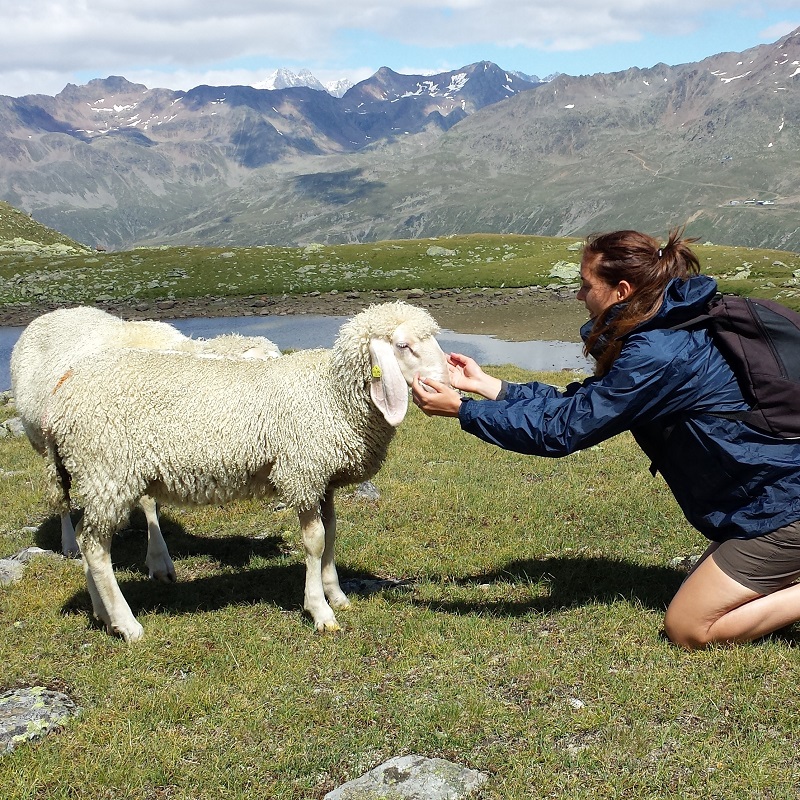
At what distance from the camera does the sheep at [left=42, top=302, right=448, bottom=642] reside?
7.17 metres

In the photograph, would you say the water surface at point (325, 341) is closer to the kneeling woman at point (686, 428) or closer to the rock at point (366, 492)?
the rock at point (366, 492)

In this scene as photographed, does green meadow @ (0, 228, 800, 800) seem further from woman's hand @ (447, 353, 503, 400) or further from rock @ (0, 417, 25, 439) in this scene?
rock @ (0, 417, 25, 439)

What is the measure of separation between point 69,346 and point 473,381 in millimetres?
6348

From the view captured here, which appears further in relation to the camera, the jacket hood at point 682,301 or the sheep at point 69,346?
the sheep at point 69,346

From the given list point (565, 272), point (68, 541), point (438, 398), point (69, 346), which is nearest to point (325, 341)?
point (69, 346)

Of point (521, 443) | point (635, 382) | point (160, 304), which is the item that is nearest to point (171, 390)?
point (521, 443)

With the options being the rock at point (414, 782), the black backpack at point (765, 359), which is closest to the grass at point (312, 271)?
the black backpack at point (765, 359)

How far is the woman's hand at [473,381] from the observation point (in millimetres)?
6617

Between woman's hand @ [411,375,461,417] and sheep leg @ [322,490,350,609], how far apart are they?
1.88m

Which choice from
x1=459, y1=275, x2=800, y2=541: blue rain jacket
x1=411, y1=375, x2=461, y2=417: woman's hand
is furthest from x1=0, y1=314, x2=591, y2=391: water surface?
x1=459, y1=275, x2=800, y2=541: blue rain jacket

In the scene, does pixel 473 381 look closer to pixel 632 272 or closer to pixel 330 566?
pixel 632 272

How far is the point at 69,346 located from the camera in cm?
1018

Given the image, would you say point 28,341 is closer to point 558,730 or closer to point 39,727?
point 39,727

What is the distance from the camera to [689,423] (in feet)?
18.4
